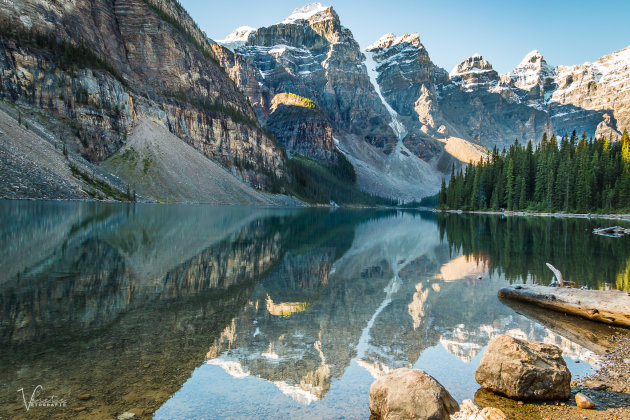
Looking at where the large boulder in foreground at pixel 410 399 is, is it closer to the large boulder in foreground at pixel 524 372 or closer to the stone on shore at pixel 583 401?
the large boulder in foreground at pixel 524 372

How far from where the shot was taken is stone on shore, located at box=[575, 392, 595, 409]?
20.3 feet

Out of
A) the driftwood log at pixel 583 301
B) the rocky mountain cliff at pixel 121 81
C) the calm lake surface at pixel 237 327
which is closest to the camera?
the calm lake surface at pixel 237 327

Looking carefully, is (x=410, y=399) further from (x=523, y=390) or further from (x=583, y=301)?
(x=583, y=301)

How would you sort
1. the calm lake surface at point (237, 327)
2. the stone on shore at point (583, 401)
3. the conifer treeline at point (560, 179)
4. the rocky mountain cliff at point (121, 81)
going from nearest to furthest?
the stone on shore at point (583, 401), the calm lake surface at point (237, 327), the conifer treeline at point (560, 179), the rocky mountain cliff at point (121, 81)

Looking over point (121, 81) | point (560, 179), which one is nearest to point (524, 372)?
point (560, 179)

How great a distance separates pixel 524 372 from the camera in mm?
6688

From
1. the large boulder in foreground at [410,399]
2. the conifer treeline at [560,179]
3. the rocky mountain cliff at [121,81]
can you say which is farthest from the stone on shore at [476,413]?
the rocky mountain cliff at [121,81]

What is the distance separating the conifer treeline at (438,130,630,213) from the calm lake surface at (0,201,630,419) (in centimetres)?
7169

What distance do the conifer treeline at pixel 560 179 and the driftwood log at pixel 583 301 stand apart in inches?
3124

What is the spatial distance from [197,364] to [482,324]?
753 centimetres

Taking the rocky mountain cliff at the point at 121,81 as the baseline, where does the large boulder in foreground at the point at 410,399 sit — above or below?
below

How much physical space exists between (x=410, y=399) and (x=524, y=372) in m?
2.31

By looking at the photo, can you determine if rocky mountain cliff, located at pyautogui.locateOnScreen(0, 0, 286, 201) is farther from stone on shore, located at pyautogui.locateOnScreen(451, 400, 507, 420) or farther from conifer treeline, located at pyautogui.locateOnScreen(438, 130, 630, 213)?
stone on shore, located at pyautogui.locateOnScreen(451, 400, 507, 420)

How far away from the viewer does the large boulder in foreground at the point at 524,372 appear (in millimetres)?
6637
